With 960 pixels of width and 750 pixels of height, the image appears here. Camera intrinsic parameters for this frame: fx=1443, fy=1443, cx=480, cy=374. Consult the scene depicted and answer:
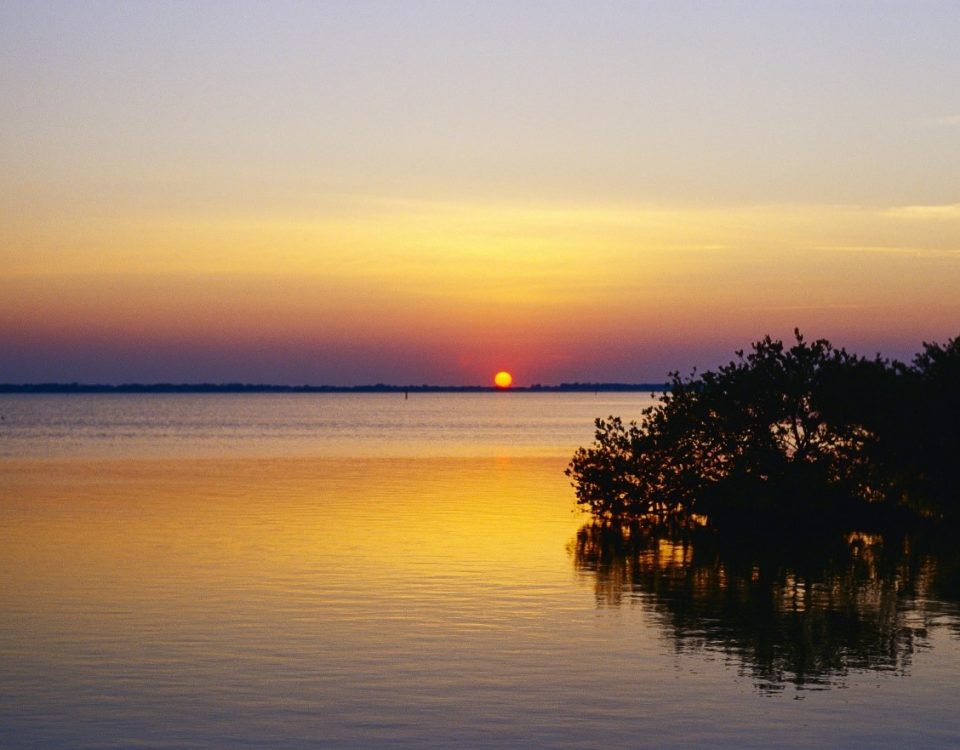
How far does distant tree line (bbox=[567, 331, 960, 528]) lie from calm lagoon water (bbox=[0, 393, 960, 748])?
1966 millimetres

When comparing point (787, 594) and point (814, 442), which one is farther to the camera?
point (814, 442)

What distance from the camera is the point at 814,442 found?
1711 inches

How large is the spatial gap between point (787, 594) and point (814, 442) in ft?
43.4

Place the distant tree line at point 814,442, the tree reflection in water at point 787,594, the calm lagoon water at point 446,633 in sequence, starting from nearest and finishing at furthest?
1. the calm lagoon water at point 446,633
2. the tree reflection in water at point 787,594
3. the distant tree line at point 814,442

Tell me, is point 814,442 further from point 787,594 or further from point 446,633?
point 446,633

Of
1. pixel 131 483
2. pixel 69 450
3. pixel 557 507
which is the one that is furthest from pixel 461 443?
pixel 557 507

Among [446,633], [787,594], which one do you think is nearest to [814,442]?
[787,594]

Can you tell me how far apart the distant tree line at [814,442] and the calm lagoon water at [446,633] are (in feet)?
6.45

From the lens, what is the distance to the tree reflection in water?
77.2 feet

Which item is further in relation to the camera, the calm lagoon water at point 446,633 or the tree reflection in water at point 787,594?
the tree reflection in water at point 787,594

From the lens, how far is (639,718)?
62.1 ft

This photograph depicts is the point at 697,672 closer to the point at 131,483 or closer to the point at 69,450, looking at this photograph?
the point at 131,483

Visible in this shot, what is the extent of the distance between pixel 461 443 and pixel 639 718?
94.3m

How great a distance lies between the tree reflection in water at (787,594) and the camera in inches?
926
